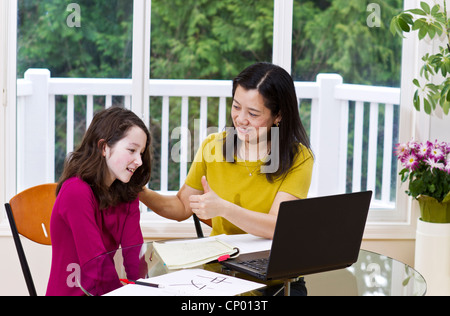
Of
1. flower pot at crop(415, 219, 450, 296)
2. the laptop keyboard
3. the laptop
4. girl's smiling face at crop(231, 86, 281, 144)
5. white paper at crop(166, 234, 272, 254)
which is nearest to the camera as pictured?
the laptop

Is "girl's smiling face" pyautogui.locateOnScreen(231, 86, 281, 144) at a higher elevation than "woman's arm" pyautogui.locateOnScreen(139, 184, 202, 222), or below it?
higher

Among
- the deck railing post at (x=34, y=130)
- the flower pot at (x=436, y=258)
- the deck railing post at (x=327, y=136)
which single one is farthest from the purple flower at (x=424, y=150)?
the deck railing post at (x=34, y=130)

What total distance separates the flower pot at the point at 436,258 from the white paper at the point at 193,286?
151 centimetres

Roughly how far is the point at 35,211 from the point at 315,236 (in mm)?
1122

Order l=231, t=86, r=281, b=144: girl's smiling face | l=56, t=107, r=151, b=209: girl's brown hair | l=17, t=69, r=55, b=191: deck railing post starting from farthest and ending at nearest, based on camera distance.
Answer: l=17, t=69, r=55, b=191: deck railing post → l=231, t=86, r=281, b=144: girl's smiling face → l=56, t=107, r=151, b=209: girl's brown hair

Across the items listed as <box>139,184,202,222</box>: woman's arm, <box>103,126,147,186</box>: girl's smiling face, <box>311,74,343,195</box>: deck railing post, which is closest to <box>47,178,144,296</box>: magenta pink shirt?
<box>103,126,147,186</box>: girl's smiling face

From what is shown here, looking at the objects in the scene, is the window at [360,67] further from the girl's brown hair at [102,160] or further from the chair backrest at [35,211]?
the chair backrest at [35,211]

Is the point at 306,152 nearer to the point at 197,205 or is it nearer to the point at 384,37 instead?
the point at 197,205

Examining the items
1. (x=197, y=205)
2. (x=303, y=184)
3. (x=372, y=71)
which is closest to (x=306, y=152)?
(x=303, y=184)

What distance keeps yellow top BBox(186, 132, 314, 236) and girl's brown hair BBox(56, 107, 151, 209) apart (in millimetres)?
274

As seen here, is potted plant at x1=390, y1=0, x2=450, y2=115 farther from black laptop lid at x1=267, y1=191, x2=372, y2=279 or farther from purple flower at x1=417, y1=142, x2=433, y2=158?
black laptop lid at x1=267, y1=191, x2=372, y2=279

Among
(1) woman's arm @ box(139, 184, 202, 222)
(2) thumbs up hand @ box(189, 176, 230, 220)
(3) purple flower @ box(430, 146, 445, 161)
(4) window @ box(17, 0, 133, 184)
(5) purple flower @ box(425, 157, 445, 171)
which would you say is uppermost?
(4) window @ box(17, 0, 133, 184)

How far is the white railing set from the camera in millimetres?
2977

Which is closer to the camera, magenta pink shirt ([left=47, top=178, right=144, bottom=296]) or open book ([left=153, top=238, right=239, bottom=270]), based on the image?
open book ([left=153, top=238, right=239, bottom=270])
